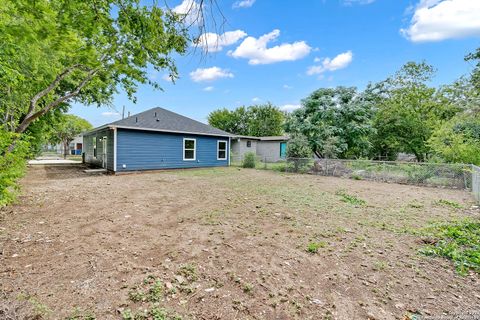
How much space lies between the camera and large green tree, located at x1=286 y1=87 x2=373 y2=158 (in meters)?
13.9

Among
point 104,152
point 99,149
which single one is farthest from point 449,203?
point 99,149

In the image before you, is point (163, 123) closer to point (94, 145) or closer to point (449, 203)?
point (94, 145)

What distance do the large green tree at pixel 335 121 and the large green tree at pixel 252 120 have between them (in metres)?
16.2

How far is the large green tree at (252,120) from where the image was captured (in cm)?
3238

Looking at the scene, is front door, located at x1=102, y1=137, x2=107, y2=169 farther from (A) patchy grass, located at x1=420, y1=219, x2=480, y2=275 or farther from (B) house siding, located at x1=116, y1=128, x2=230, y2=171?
(A) patchy grass, located at x1=420, y1=219, x2=480, y2=275

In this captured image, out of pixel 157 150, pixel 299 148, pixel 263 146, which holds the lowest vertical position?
pixel 157 150

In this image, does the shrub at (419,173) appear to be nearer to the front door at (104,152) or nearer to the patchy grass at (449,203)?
the patchy grass at (449,203)

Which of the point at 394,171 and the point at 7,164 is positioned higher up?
the point at 7,164

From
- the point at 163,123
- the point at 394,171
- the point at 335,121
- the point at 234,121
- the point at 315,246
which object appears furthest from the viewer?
the point at 234,121

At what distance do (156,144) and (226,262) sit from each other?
10.9 metres

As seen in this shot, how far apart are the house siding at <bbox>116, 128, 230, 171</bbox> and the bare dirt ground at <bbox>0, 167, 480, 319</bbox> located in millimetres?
6272

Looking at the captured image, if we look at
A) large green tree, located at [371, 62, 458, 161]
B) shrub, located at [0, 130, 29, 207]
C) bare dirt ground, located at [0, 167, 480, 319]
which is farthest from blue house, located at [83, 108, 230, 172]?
large green tree, located at [371, 62, 458, 161]

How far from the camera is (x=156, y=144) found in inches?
496

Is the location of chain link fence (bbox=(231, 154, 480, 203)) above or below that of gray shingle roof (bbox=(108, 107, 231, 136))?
below
